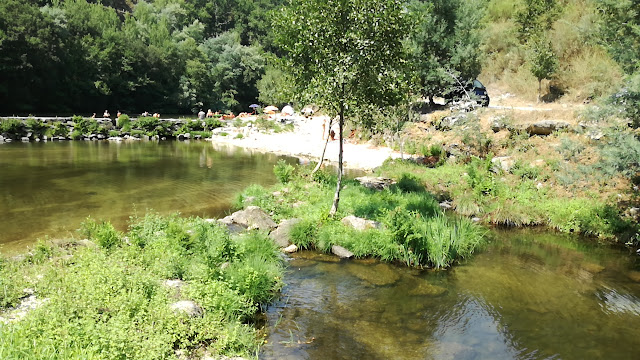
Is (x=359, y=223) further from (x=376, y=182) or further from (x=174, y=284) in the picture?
(x=376, y=182)

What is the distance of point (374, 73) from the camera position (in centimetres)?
1343

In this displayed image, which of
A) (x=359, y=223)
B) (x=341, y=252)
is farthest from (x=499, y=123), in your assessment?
(x=341, y=252)

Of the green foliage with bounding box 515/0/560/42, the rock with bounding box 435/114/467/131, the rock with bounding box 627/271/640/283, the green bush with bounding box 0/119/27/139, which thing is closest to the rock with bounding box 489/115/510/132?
the rock with bounding box 435/114/467/131

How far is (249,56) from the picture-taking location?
289 ft

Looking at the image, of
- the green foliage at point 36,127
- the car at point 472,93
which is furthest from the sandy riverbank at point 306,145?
the green foliage at point 36,127

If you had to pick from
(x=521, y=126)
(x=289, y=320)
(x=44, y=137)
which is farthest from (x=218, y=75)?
(x=289, y=320)

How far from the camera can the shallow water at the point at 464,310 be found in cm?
811

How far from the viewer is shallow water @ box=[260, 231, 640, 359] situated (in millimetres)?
8109

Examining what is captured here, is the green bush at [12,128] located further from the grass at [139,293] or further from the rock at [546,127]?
the rock at [546,127]

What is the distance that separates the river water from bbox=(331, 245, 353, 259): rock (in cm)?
26

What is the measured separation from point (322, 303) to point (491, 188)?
10.8 m

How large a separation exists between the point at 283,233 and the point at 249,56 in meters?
80.4

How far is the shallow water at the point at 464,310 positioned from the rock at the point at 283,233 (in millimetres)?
719

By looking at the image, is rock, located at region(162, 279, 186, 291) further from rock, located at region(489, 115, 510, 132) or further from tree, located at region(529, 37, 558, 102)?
tree, located at region(529, 37, 558, 102)
